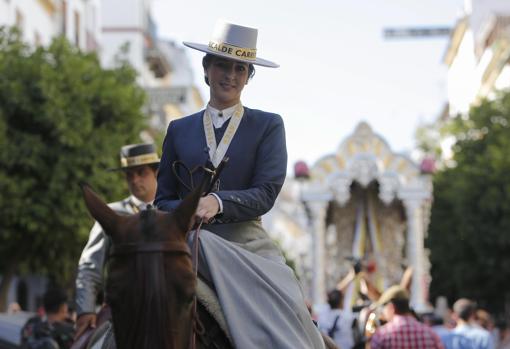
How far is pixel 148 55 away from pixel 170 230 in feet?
226

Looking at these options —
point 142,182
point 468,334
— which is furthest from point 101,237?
point 468,334

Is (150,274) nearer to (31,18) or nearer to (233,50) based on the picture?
(233,50)

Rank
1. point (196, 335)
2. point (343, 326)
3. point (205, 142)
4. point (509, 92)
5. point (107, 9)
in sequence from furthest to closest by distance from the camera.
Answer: point (107, 9) < point (509, 92) < point (343, 326) < point (205, 142) < point (196, 335)

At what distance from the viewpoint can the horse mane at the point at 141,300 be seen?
4961 millimetres

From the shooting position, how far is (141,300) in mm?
4984

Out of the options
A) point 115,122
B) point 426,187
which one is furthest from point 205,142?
point 115,122

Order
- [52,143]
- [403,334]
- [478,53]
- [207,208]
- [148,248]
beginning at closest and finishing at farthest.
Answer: [148,248], [207,208], [403,334], [52,143], [478,53]

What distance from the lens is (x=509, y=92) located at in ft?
158

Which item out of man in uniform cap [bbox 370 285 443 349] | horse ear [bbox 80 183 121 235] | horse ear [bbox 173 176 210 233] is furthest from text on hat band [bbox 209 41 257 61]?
man in uniform cap [bbox 370 285 443 349]

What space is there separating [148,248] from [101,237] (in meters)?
4.12

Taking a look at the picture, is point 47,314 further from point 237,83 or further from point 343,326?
point 237,83

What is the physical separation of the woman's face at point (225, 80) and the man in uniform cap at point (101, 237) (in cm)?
159

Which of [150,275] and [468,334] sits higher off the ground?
[150,275]

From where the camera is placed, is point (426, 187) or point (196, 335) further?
point (426, 187)
